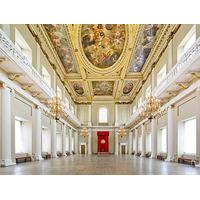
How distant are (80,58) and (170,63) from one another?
707 centimetres

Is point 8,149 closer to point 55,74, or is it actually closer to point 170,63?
point 170,63

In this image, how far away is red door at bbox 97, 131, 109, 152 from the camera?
34725 mm

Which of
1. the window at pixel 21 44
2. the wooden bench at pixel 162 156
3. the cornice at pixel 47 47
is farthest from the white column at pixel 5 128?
the wooden bench at pixel 162 156

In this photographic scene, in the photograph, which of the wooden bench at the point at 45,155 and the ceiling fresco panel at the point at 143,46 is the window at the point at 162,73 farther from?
the wooden bench at the point at 45,155

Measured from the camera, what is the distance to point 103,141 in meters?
34.9

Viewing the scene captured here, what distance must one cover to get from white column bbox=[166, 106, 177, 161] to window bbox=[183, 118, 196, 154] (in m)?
0.81

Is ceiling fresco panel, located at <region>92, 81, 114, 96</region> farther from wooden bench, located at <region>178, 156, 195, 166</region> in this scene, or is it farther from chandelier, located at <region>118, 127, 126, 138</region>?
wooden bench, located at <region>178, 156, 195, 166</region>

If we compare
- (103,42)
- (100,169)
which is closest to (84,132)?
(103,42)

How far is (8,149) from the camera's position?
11500 millimetres
